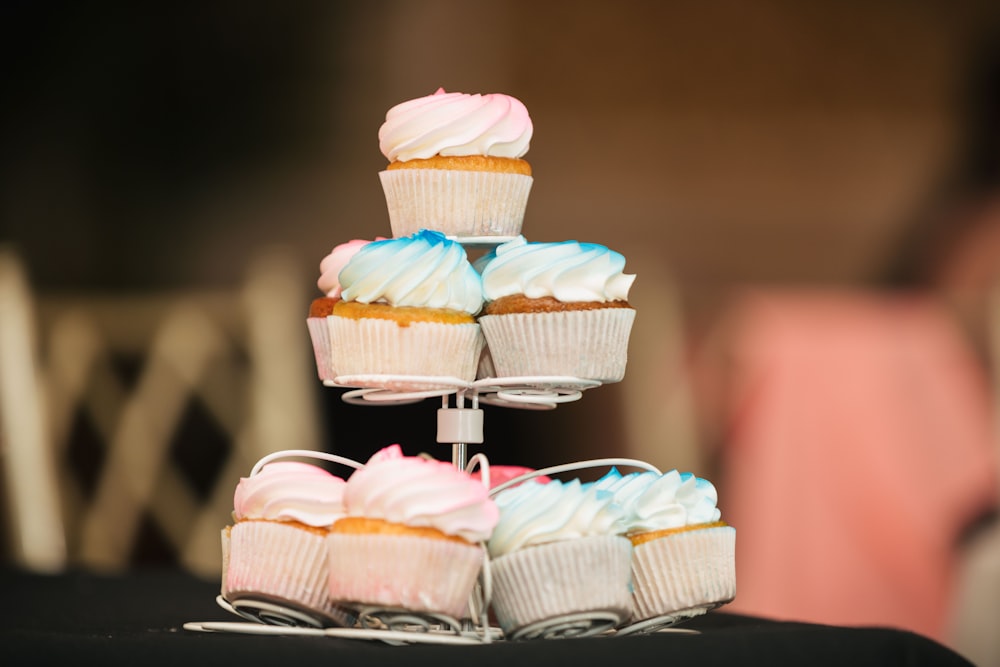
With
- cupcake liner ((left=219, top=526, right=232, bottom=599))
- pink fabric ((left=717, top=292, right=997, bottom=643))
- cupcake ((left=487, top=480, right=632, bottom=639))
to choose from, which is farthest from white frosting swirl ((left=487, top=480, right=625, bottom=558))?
pink fabric ((left=717, top=292, right=997, bottom=643))

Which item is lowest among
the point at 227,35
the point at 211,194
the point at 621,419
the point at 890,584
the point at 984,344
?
the point at 890,584

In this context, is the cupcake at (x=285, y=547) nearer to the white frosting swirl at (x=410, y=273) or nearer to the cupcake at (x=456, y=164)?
the white frosting swirl at (x=410, y=273)

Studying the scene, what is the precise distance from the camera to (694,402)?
2922 millimetres

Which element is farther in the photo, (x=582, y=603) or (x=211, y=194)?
(x=211, y=194)

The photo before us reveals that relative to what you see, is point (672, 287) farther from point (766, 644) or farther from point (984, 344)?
point (766, 644)

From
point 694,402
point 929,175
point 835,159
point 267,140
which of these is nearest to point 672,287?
point 694,402

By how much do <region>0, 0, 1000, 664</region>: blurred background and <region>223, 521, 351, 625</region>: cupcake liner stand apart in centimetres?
189

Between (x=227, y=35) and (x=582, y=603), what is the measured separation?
2322 mm

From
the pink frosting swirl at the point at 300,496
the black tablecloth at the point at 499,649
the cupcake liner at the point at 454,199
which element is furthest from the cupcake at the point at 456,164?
the black tablecloth at the point at 499,649

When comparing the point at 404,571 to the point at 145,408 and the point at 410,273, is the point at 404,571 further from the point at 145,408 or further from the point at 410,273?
the point at 145,408

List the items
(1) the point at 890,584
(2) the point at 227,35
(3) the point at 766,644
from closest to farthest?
1. (3) the point at 766,644
2. (1) the point at 890,584
3. (2) the point at 227,35

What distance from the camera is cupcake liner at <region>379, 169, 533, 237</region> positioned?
3.84 feet

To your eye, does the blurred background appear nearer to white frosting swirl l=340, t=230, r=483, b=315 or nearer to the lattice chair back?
the lattice chair back

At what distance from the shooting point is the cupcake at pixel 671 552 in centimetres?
106
